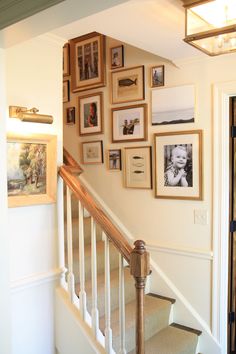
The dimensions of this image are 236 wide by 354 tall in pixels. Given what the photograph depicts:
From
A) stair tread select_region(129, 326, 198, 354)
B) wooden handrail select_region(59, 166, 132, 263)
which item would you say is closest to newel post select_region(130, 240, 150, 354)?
wooden handrail select_region(59, 166, 132, 263)

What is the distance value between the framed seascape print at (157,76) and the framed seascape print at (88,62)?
54 cm

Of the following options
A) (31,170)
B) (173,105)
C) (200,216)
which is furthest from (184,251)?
(31,170)

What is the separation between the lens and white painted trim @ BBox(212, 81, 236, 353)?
8.66ft

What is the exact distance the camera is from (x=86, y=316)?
7.53 ft

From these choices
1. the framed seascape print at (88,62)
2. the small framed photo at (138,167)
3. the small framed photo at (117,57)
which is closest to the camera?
the small framed photo at (138,167)

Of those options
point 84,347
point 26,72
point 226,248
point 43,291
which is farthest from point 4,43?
point 226,248

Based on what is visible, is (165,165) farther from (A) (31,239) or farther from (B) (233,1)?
(B) (233,1)

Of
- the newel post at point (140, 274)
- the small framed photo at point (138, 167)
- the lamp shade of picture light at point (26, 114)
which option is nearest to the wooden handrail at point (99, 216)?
the newel post at point (140, 274)

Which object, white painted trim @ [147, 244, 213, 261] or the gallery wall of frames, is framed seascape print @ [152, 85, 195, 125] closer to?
the gallery wall of frames

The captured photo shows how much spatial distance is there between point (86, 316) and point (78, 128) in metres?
1.90

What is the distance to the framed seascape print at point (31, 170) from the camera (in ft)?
6.91

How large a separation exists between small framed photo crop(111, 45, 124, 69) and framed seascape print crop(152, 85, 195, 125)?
1.55 feet

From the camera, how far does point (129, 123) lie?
312 cm

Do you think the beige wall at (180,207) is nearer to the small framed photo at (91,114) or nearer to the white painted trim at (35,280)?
the small framed photo at (91,114)
